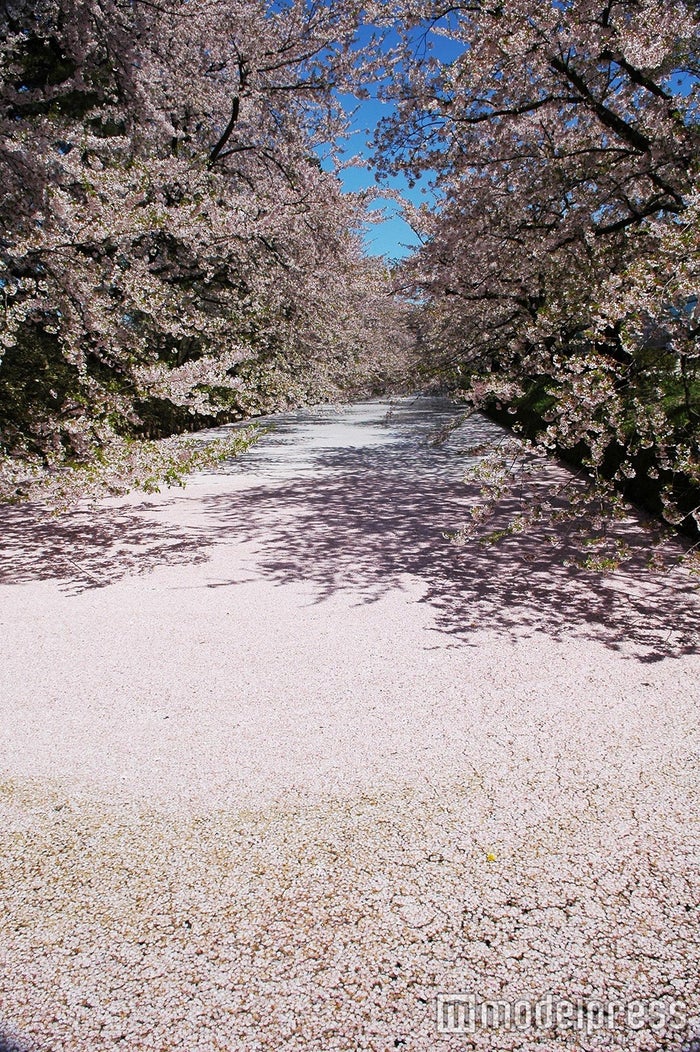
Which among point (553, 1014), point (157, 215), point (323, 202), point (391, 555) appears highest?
point (323, 202)

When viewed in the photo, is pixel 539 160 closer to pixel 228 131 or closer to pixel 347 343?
pixel 228 131

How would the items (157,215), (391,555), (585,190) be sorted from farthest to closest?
(585,190) → (391,555) → (157,215)

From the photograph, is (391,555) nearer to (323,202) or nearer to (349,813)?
(349,813)

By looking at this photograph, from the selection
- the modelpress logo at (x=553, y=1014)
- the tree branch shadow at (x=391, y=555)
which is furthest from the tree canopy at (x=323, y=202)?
the modelpress logo at (x=553, y=1014)

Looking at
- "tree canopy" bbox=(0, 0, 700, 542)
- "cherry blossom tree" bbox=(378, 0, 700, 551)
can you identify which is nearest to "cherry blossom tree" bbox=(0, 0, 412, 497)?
"tree canopy" bbox=(0, 0, 700, 542)

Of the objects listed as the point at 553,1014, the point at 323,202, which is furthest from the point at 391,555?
the point at 323,202

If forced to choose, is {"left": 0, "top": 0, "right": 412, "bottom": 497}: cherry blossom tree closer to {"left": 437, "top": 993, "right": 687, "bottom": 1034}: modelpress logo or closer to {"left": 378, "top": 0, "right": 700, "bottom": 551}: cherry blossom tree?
{"left": 378, "top": 0, "right": 700, "bottom": 551}: cherry blossom tree

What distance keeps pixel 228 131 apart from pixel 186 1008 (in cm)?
1198

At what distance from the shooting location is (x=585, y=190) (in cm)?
756

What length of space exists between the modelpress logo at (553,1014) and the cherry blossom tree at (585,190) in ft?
9.12

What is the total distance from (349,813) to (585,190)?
7.95m

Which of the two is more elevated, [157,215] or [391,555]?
[157,215]

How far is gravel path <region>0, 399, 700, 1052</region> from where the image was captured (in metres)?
1.83

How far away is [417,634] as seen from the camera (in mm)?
4465
